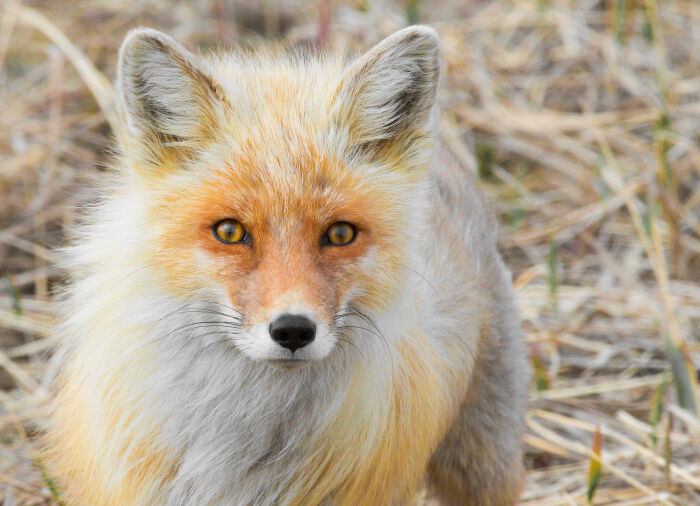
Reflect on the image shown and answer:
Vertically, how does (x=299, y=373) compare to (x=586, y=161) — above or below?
below

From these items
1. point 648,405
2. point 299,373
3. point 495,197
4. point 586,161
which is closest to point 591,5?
point 586,161

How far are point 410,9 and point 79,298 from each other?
4179 mm

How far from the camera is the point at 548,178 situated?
21.5ft

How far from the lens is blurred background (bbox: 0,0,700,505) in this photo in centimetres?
451

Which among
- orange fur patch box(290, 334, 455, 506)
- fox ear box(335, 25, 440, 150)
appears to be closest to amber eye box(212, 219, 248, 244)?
fox ear box(335, 25, 440, 150)

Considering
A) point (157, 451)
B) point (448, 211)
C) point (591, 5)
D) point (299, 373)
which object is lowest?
point (157, 451)

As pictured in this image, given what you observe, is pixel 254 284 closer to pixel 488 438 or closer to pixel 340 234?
pixel 340 234

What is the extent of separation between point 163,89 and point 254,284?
759mm

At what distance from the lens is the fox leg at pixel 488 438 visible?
12.2 ft

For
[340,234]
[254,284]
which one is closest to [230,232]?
[254,284]

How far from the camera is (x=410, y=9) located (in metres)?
6.49

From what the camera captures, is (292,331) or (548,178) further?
(548,178)

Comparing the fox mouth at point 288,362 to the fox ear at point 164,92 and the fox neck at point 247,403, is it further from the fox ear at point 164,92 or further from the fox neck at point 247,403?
the fox ear at point 164,92

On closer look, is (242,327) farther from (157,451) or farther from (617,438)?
(617,438)
